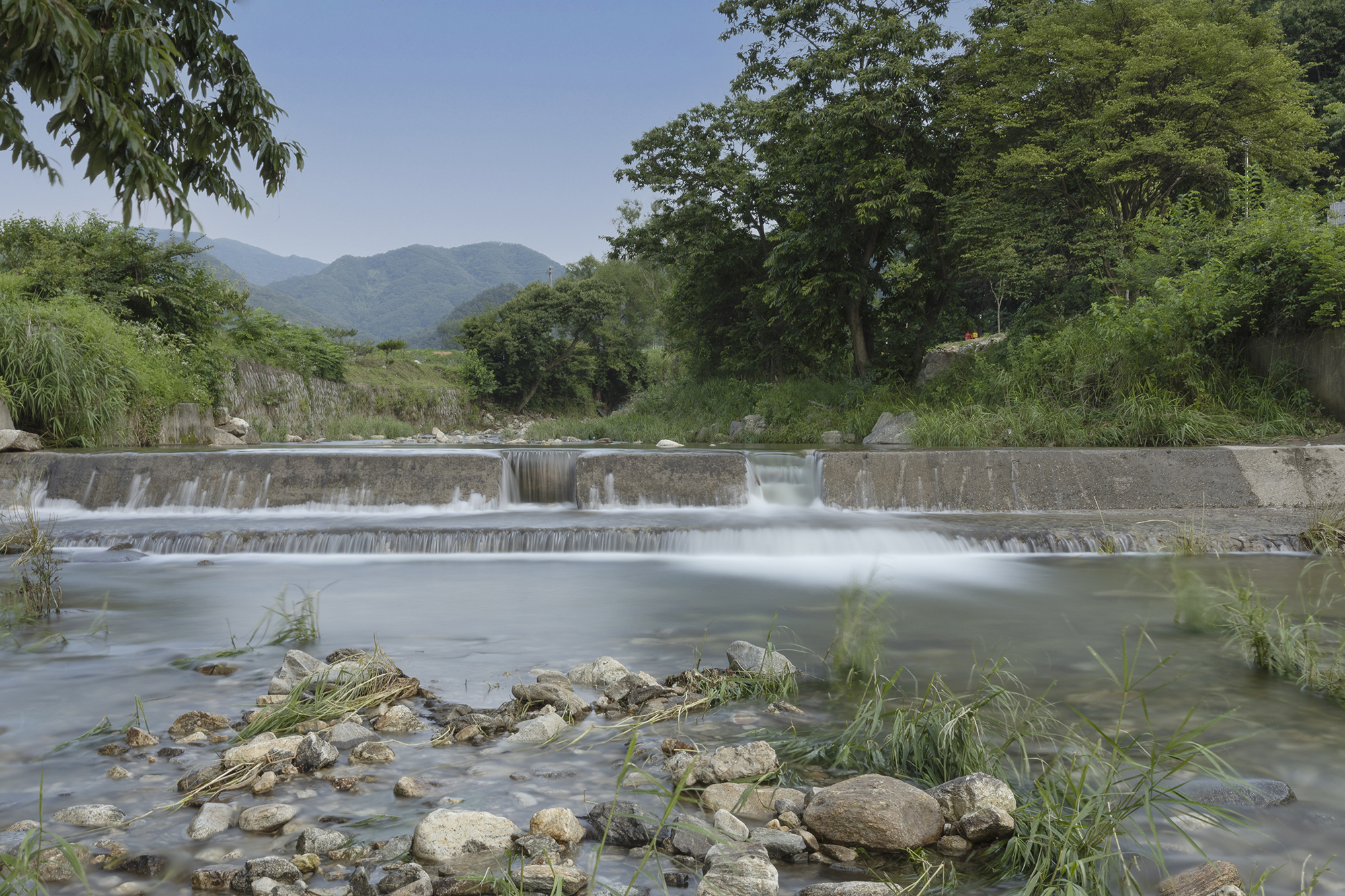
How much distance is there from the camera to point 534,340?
36750mm

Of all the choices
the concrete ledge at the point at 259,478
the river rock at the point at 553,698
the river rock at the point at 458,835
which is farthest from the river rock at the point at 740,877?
the concrete ledge at the point at 259,478

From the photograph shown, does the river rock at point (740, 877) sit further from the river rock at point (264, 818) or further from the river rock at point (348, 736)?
the river rock at point (348, 736)

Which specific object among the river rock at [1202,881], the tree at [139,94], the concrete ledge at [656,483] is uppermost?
the tree at [139,94]

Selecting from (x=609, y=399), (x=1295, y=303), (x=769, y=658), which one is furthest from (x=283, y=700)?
(x=609, y=399)

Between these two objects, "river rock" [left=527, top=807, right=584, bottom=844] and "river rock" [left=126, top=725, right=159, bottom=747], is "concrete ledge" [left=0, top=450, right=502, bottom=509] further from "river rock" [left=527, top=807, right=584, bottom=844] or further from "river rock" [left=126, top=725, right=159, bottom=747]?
"river rock" [left=527, top=807, right=584, bottom=844]

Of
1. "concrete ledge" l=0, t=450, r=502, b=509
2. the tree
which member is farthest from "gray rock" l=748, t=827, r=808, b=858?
"concrete ledge" l=0, t=450, r=502, b=509

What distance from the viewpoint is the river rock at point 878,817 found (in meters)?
1.93

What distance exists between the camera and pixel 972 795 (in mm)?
2029

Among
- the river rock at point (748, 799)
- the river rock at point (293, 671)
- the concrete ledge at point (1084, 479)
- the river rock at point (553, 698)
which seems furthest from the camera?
the concrete ledge at point (1084, 479)

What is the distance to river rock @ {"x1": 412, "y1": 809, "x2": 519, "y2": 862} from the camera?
1.84m

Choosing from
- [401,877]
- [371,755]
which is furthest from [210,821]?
[401,877]

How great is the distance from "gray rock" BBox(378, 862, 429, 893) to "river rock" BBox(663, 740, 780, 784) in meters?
0.77

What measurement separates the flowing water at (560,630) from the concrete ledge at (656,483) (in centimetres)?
35

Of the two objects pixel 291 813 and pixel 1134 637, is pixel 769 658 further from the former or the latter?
pixel 1134 637
